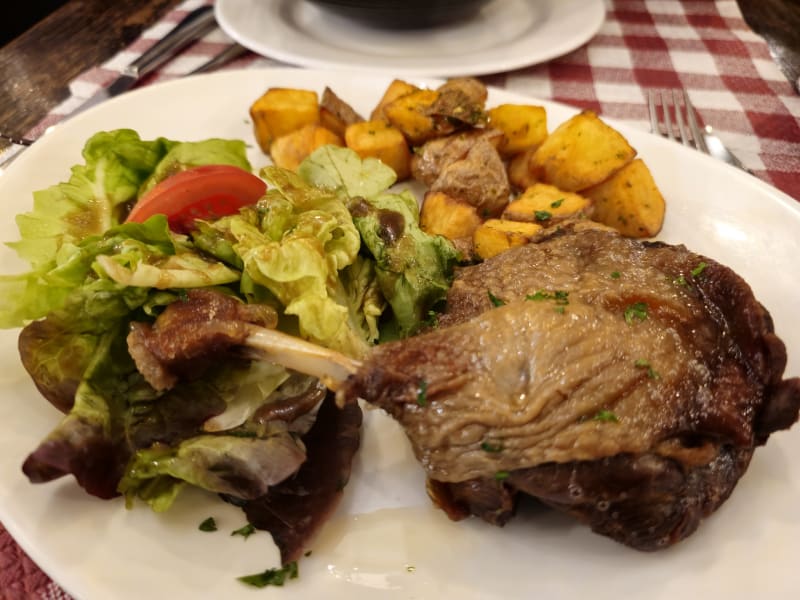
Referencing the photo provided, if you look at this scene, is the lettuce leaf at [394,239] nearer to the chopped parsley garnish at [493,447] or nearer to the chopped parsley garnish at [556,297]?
the chopped parsley garnish at [556,297]

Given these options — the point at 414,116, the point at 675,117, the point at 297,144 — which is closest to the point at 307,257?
the point at 297,144

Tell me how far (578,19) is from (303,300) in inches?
120

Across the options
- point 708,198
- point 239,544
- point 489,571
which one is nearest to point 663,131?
point 708,198

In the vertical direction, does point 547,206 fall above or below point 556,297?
below

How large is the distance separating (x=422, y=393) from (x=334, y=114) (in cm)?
161

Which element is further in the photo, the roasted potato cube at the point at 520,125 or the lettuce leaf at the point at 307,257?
the roasted potato cube at the point at 520,125

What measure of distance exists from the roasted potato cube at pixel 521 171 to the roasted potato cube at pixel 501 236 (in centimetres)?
37

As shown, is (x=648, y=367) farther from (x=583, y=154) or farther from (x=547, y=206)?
(x=583, y=154)

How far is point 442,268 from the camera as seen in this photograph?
201 centimetres

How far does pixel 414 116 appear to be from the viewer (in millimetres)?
2512

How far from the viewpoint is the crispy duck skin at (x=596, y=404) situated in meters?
1.37

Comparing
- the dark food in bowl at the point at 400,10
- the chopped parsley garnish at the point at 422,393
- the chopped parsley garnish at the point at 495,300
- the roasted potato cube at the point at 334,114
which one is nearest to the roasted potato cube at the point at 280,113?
the roasted potato cube at the point at 334,114

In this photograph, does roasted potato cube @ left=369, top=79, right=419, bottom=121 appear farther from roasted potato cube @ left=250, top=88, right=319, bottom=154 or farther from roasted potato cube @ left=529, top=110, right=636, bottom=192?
roasted potato cube @ left=529, top=110, right=636, bottom=192

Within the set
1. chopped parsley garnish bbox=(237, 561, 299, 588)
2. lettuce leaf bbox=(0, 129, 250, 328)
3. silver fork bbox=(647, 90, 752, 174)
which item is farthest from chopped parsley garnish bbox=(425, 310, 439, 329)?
silver fork bbox=(647, 90, 752, 174)
